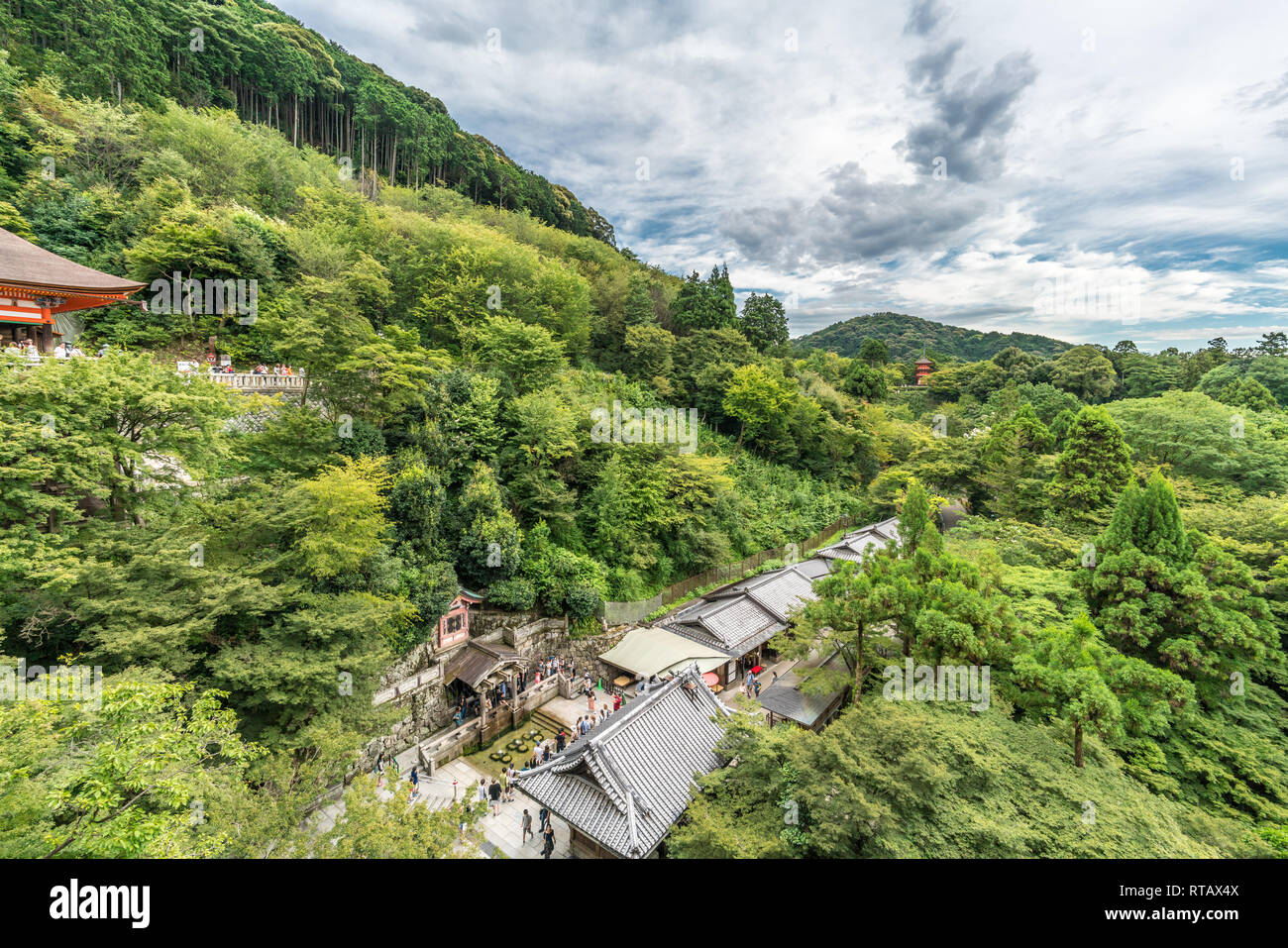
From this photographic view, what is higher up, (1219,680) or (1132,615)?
(1132,615)

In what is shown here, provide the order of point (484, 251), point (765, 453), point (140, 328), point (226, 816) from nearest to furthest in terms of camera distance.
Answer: point (226, 816), point (140, 328), point (484, 251), point (765, 453)

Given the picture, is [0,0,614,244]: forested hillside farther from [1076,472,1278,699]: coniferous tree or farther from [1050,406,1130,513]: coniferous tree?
[1050,406,1130,513]: coniferous tree

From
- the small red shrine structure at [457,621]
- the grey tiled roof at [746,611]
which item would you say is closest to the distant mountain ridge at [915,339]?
the grey tiled roof at [746,611]

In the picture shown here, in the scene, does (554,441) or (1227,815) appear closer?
(1227,815)

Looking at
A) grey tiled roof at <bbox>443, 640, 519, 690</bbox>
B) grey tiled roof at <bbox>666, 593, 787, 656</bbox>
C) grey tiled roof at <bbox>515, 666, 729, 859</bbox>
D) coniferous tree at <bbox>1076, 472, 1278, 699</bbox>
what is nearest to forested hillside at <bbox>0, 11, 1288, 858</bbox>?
coniferous tree at <bbox>1076, 472, 1278, 699</bbox>

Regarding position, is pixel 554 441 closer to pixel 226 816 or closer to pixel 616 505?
pixel 616 505

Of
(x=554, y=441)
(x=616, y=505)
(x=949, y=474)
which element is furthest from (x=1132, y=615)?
(x=949, y=474)

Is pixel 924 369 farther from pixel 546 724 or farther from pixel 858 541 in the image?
pixel 546 724
